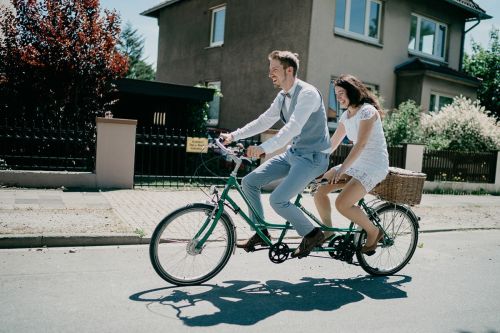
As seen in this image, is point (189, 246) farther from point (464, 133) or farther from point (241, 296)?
point (464, 133)

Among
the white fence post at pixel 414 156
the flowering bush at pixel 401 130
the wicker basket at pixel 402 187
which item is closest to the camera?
the wicker basket at pixel 402 187

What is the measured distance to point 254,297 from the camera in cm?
397

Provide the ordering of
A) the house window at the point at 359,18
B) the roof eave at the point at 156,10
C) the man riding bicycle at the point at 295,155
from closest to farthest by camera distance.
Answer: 1. the man riding bicycle at the point at 295,155
2. the house window at the point at 359,18
3. the roof eave at the point at 156,10

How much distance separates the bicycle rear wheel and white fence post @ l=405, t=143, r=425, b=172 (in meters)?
7.76

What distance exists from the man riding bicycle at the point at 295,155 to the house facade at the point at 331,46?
10608mm

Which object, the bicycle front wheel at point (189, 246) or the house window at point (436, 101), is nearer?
the bicycle front wheel at point (189, 246)

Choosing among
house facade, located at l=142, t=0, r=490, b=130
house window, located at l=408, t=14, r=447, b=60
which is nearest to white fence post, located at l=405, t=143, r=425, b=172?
house facade, located at l=142, t=0, r=490, b=130

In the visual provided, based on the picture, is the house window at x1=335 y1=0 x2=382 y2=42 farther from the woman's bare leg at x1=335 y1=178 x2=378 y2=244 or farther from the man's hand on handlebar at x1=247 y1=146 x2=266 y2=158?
the man's hand on handlebar at x1=247 y1=146 x2=266 y2=158

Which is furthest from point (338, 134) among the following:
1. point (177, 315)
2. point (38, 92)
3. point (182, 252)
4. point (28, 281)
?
point (38, 92)

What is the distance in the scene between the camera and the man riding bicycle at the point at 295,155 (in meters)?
4.02

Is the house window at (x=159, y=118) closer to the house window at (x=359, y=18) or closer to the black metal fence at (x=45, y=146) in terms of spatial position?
the black metal fence at (x=45, y=146)

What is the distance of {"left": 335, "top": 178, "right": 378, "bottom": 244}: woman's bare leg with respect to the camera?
4297mm

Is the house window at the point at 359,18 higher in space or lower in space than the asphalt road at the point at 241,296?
higher

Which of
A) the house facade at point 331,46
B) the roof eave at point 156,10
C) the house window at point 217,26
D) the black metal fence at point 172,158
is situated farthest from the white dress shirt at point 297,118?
the roof eave at point 156,10
